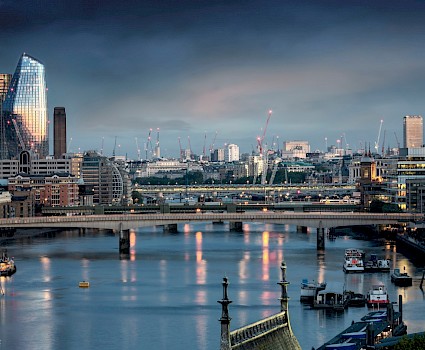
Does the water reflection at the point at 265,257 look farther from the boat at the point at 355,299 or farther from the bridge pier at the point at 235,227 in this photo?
the boat at the point at 355,299

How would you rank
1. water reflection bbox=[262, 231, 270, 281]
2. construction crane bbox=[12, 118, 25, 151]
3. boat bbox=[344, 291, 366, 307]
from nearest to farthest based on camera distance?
A: boat bbox=[344, 291, 366, 307]
water reflection bbox=[262, 231, 270, 281]
construction crane bbox=[12, 118, 25, 151]

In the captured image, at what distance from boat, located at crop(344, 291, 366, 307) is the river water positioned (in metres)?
1.15

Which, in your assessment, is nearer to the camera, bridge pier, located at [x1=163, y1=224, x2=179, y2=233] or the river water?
the river water

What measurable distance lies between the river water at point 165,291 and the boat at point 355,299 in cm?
115

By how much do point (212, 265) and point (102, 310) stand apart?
16.2 metres

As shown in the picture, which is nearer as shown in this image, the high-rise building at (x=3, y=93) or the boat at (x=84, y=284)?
the boat at (x=84, y=284)

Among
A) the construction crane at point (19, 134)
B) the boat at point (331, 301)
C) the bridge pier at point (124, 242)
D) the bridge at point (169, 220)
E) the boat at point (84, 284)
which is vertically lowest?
the boat at point (331, 301)

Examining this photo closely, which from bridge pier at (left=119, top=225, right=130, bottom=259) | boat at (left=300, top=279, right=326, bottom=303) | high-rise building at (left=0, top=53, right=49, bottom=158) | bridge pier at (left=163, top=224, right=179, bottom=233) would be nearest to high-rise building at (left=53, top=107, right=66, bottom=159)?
high-rise building at (left=0, top=53, right=49, bottom=158)

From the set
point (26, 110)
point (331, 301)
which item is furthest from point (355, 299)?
point (26, 110)

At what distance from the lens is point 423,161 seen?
10256 cm

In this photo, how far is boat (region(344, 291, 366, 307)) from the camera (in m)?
44.4

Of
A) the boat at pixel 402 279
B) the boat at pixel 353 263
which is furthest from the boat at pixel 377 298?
the boat at pixel 353 263

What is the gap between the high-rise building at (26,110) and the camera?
186 metres

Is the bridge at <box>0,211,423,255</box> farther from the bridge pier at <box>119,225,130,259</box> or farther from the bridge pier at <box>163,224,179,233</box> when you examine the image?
the bridge pier at <box>163,224,179,233</box>
